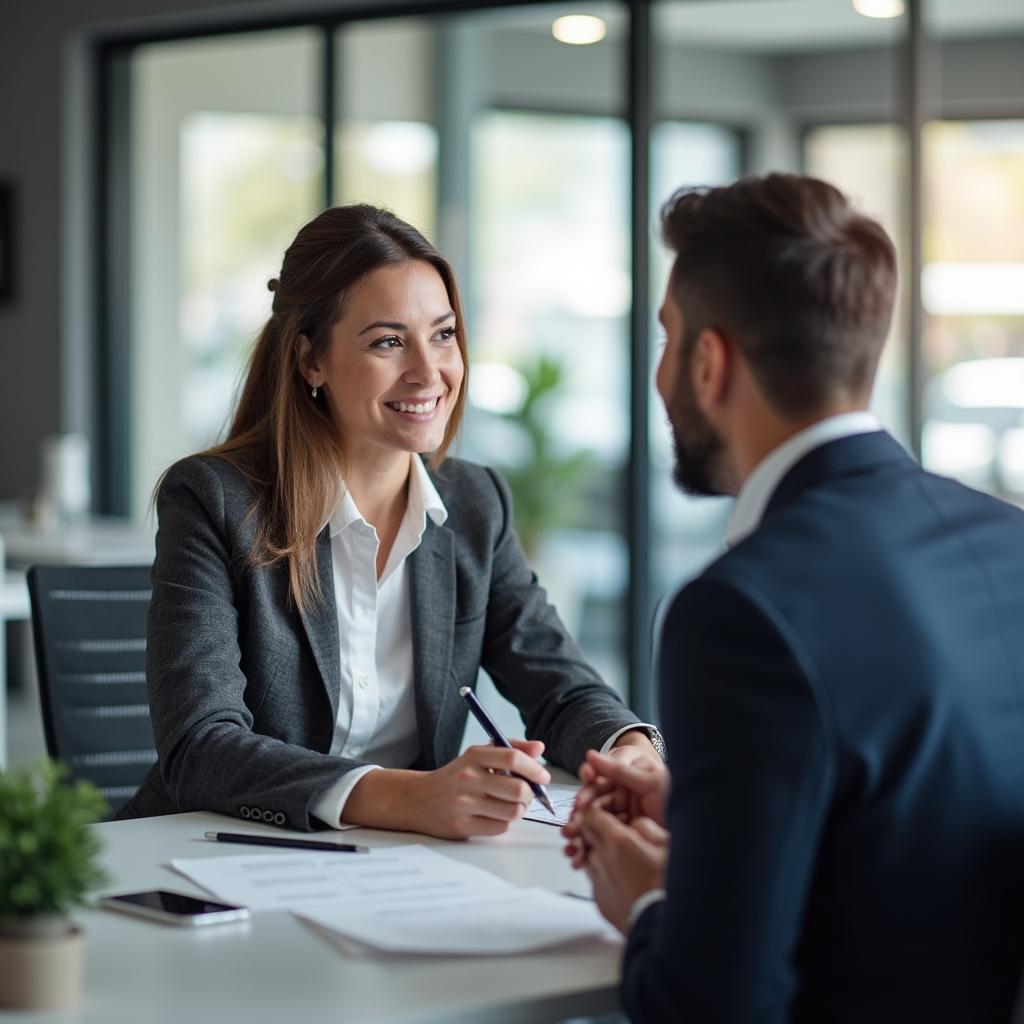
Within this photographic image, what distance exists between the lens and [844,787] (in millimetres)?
1073

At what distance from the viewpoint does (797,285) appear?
1.20m

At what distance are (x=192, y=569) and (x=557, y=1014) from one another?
913 millimetres

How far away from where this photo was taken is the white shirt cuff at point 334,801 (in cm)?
167

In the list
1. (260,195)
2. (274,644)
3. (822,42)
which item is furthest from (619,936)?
(260,195)

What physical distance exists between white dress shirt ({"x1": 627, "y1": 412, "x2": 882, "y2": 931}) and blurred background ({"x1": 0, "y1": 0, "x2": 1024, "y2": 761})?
3.67m

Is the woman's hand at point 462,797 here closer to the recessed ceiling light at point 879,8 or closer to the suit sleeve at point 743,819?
the suit sleeve at point 743,819

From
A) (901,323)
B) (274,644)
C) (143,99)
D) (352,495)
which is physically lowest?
(274,644)

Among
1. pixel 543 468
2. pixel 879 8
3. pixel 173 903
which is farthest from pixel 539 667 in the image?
pixel 543 468

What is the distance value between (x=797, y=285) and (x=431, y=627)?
1026 mm

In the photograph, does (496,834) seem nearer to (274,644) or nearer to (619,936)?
(619,936)

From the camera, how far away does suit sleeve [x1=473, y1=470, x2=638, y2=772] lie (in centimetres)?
201

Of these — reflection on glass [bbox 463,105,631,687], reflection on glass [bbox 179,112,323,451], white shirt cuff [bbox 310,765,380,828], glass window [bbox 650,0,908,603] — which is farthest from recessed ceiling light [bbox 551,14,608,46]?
white shirt cuff [bbox 310,765,380,828]

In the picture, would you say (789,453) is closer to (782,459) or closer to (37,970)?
(782,459)

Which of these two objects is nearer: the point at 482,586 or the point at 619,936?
the point at 619,936
